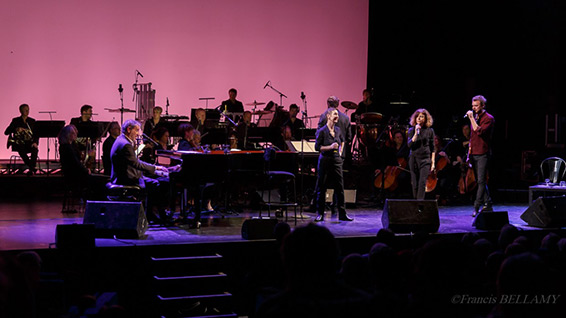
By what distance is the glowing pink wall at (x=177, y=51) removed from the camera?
512 inches

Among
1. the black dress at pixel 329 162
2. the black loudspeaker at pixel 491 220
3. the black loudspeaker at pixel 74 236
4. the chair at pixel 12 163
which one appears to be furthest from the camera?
the chair at pixel 12 163

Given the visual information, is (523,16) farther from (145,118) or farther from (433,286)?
(433,286)

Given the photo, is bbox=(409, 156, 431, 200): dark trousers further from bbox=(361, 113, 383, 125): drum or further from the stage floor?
bbox=(361, 113, 383, 125): drum

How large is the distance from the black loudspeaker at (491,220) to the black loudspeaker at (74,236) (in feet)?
16.1

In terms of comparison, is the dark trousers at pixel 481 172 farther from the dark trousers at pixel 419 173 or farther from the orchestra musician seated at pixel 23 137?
the orchestra musician seated at pixel 23 137

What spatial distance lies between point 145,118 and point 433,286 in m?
11.1

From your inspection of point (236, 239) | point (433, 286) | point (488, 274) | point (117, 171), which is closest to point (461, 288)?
point (433, 286)

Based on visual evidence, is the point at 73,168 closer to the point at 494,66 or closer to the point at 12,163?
the point at 12,163

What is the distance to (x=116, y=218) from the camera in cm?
701

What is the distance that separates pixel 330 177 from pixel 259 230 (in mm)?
2231

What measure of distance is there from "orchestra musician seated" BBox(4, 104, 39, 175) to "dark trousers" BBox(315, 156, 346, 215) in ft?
21.2

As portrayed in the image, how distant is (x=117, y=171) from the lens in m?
7.72

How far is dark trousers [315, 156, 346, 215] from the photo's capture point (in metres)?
8.84

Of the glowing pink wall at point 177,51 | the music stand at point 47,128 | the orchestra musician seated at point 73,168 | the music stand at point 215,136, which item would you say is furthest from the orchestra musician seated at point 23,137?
the music stand at point 215,136
